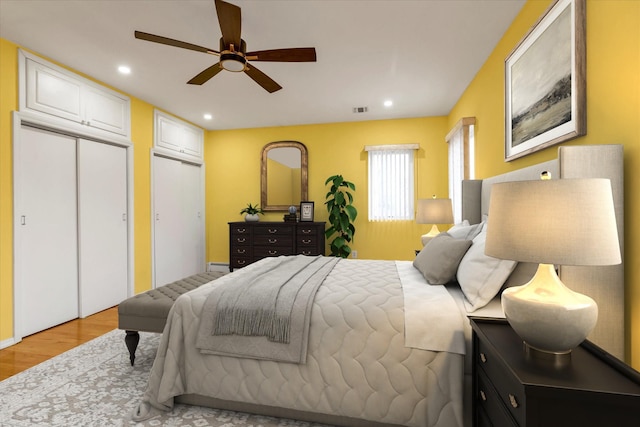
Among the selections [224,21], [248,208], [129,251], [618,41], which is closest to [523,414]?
[618,41]

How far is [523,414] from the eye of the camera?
898 mm

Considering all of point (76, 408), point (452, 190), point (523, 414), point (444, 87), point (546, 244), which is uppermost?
point (444, 87)

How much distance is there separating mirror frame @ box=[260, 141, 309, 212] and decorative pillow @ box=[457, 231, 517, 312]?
147 inches

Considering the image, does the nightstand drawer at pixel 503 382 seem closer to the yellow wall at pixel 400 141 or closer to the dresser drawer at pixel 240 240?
the yellow wall at pixel 400 141

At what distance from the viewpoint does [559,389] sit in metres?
0.87

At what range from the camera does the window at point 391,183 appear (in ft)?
16.1

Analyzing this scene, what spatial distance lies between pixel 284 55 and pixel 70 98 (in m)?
2.51

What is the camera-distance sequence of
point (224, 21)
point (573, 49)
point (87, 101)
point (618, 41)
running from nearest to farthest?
point (618, 41) → point (573, 49) → point (224, 21) → point (87, 101)

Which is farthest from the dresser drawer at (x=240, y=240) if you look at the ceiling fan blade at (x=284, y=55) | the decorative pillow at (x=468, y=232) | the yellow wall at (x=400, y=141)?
the decorative pillow at (x=468, y=232)

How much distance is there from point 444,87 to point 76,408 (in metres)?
4.39

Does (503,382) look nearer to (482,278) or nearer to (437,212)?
(482,278)

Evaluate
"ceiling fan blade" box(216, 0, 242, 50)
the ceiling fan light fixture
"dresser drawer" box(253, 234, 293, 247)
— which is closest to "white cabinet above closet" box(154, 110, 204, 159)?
"dresser drawer" box(253, 234, 293, 247)

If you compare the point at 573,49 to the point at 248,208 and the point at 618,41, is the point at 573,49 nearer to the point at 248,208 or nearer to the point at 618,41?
the point at 618,41

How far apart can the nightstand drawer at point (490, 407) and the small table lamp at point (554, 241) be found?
0.75 ft
